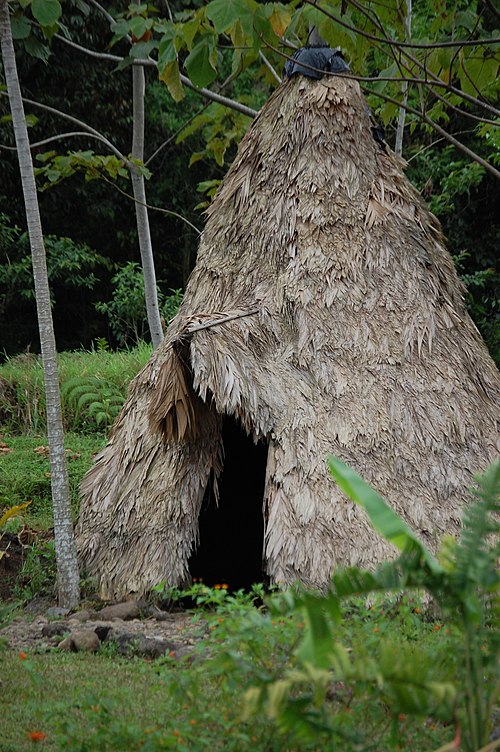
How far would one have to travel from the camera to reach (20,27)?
20.1 feet

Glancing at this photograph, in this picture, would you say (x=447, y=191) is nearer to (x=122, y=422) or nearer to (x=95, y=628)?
(x=122, y=422)

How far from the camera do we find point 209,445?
5.93 meters

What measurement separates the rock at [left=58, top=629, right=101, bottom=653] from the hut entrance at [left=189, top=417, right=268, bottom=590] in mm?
2679

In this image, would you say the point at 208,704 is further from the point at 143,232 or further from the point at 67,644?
the point at 143,232

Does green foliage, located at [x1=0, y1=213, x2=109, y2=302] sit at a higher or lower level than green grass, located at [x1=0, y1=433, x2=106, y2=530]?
higher

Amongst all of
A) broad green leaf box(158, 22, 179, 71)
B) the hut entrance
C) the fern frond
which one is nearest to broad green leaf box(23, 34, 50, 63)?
broad green leaf box(158, 22, 179, 71)

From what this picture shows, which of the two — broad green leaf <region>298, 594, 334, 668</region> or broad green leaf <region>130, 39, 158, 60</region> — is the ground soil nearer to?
broad green leaf <region>298, 594, 334, 668</region>

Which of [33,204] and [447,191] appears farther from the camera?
[447,191]

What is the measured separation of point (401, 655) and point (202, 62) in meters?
3.01

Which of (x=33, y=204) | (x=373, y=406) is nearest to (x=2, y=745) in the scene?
(x=373, y=406)

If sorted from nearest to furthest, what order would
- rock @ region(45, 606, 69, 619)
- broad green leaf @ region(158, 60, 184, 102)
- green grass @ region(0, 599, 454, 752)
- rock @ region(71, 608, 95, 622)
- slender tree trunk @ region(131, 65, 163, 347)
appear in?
green grass @ region(0, 599, 454, 752) → rock @ region(71, 608, 95, 622) → rock @ region(45, 606, 69, 619) → broad green leaf @ region(158, 60, 184, 102) → slender tree trunk @ region(131, 65, 163, 347)

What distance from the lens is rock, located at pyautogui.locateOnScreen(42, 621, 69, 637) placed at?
16.7 ft

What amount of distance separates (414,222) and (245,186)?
1270 mm

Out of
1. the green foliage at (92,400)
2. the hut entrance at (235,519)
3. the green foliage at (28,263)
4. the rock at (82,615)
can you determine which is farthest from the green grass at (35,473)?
the green foliage at (28,263)
